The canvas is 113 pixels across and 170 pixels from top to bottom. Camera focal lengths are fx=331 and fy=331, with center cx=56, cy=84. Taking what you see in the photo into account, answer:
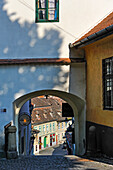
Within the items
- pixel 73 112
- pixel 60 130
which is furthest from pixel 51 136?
pixel 73 112

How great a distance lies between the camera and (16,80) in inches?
463

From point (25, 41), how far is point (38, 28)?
656 millimetres

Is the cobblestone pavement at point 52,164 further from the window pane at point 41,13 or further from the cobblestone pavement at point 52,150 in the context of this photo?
the cobblestone pavement at point 52,150

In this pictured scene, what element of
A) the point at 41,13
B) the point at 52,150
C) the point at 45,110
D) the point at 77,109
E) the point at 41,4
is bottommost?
the point at 52,150

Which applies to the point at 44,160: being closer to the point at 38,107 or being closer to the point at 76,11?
the point at 76,11

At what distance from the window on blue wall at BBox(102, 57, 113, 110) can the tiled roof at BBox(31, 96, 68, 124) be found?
52.2 metres

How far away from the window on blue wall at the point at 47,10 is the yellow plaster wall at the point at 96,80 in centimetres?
173

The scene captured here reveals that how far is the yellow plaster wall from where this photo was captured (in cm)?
985

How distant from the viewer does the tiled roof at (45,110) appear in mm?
64500

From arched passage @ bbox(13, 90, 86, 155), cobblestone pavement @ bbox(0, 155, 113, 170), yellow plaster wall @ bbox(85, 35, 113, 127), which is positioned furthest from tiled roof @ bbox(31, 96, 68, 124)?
cobblestone pavement @ bbox(0, 155, 113, 170)

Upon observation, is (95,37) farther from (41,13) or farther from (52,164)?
(52,164)

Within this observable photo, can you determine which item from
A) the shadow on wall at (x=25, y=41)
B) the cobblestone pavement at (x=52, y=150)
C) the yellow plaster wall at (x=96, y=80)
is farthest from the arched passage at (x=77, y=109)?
the cobblestone pavement at (x=52, y=150)

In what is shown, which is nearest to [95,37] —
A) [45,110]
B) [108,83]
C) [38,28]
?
[108,83]

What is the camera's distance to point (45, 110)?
225ft
